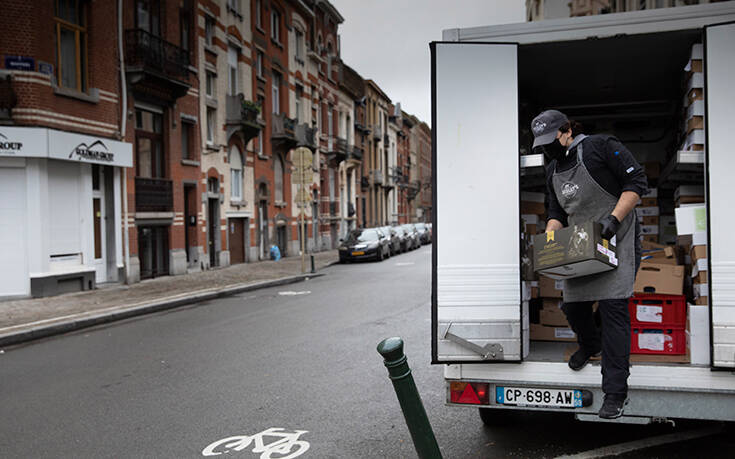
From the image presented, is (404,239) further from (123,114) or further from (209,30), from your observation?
(123,114)

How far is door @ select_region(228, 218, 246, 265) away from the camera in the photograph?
25.9 metres

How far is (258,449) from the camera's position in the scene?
4730mm

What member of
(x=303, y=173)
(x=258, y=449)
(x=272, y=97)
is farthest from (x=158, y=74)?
(x=258, y=449)

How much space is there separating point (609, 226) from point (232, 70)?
24640 millimetres

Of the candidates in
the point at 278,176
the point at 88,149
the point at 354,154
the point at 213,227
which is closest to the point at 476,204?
the point at 88,149

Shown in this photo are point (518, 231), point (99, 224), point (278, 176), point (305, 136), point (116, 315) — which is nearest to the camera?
point (518, 231)

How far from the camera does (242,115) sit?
25.2 m

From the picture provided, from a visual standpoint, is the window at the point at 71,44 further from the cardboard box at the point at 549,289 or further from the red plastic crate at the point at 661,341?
the red plastic crate at the point at 661,341

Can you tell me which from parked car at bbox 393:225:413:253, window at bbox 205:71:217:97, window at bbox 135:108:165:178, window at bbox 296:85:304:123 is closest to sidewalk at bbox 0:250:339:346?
window at bbox 135:108:165:178

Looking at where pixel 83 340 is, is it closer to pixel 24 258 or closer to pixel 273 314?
pixel 273 314

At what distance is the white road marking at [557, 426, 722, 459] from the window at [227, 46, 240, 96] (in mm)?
23459

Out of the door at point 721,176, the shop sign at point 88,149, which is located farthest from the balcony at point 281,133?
the door at point 721,176

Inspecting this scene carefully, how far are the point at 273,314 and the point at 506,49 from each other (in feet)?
28.9

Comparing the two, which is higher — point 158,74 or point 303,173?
point 158,74
